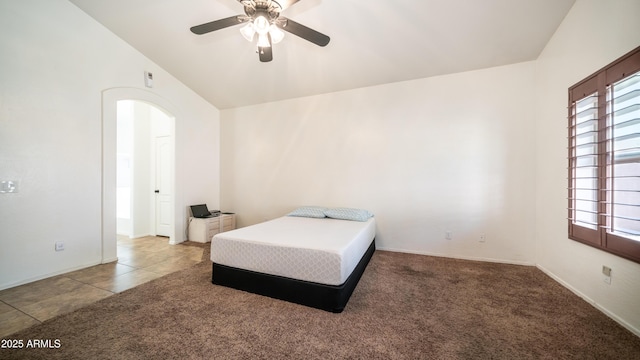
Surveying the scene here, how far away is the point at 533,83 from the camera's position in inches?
124

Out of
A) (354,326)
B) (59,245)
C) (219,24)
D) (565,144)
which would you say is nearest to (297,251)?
(354,326)

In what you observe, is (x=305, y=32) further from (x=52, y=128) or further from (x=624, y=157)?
(x=52, y=128)

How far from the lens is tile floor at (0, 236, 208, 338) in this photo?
2.02m

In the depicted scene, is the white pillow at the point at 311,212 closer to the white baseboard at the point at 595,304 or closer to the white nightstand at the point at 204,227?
the white nightstand at the point at 204,227

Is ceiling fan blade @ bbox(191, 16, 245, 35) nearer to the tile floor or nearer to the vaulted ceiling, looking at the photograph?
the vaulted ceiling

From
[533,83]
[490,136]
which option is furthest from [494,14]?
[490,136]

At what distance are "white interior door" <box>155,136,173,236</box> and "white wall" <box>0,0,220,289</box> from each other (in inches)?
58.3

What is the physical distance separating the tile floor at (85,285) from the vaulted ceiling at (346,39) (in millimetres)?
3083

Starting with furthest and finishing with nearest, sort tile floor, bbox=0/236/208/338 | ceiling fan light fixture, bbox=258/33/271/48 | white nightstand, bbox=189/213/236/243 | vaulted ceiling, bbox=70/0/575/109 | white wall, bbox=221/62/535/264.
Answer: white nightstand, bbox=189/213/236/243 → white wall, bbox=221/62/535/264 → vaulted ceiling, bbox=70/0/575/109 → ceiling fan light fixture, bbox=258/33/271/48 → tile floor, bbox=0/236/208/338

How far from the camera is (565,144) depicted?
103 inches

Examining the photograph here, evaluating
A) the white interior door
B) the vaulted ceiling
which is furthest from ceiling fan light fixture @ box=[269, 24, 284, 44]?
the white interior door

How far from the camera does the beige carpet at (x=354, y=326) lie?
1.58 m

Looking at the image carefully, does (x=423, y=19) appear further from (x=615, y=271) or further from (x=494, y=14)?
(x=615, y=271)

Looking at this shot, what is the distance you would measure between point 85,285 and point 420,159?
4.56 m
